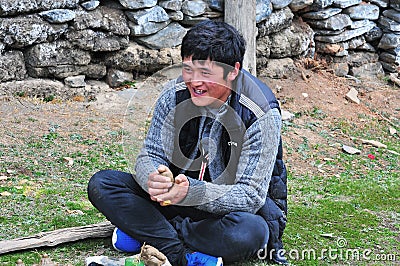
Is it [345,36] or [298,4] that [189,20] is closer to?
[298,4]

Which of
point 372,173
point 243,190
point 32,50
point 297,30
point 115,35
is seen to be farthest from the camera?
point 297,30

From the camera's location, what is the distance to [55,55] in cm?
609

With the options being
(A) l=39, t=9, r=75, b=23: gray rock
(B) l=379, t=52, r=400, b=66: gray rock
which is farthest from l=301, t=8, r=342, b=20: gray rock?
(A) l=39, t=9, r=75, b=23: gray rock

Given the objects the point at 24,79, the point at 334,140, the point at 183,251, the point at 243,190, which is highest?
the point at 243,190

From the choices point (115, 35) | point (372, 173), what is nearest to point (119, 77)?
point (115, 35)

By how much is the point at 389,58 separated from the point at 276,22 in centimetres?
209

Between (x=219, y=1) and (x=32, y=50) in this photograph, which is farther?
(x=219, y=1)

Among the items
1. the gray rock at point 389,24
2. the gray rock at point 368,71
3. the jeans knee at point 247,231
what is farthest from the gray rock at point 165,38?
the jeans knee at point 247,231

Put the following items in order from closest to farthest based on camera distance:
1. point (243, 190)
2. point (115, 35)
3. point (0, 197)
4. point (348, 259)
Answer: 1. point (243, 190)
2. point (348, 259)
3. point (0, 197)
4. point (115, 35)

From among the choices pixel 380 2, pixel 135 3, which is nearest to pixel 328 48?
pixel 380 2

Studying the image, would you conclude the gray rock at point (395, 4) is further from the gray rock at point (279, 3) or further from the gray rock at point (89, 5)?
the gray rock at point (89, 5)

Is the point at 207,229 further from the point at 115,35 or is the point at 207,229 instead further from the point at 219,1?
the point at 219,1

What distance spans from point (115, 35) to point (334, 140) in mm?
2368

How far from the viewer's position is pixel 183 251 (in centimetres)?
314
